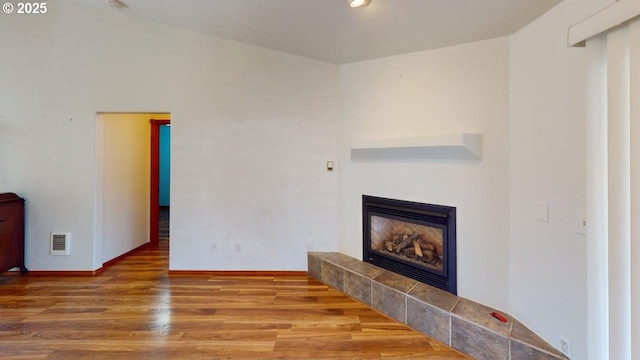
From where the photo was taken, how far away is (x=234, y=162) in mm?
3672

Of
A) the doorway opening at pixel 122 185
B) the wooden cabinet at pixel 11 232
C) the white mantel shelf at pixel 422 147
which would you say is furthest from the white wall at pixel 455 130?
the wooden cabinet at pixel 11 232

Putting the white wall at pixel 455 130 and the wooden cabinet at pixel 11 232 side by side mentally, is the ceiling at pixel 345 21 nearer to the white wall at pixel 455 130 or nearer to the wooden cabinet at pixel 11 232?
the white wall at pixel 455 130

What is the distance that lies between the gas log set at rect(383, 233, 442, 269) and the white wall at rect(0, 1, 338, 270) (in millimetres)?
797

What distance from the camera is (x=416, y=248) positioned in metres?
2.95

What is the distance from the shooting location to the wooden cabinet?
10.7 ft

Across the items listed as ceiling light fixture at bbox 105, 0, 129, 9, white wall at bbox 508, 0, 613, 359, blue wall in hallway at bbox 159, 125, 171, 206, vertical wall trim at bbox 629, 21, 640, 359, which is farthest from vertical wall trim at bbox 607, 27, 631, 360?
blue wall in hallway at bbox 159, 125, 171, 206

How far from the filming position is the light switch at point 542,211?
1.95m

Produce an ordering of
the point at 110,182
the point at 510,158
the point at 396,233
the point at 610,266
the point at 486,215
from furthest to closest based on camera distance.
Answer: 1. the point at 110,182
2. the point at 396,233
3. the point at 486,215
4. the point at 510,158
5. the point at 610,266

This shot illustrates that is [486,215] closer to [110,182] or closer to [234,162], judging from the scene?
[234,162]

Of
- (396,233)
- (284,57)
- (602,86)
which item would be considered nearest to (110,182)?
(284,57)

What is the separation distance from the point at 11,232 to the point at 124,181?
4.30 ft

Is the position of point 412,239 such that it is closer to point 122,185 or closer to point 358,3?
point 358,3

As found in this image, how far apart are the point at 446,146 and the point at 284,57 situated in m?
2.19

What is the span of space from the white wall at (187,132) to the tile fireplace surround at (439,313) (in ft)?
2.08
